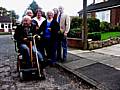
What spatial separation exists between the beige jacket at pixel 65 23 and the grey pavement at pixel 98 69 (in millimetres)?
1188

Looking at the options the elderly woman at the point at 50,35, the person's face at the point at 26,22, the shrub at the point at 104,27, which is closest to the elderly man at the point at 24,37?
the person's face at the point at 26,22

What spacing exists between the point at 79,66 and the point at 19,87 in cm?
265

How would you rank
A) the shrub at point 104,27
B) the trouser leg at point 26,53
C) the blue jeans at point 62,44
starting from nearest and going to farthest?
1. the trouser leg at point 26,53
2. the blue jeans at point 62,44
3. the shrub at point 104,27

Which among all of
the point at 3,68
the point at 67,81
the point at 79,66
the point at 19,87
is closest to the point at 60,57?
the point at 79,66

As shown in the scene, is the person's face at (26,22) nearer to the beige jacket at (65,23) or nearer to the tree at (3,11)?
the beige jacket at (65,23)

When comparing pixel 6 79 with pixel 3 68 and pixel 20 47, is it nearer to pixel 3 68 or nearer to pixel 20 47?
pixel 20 47

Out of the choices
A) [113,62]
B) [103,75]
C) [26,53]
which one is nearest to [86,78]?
[103,75]

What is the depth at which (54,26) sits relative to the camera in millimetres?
8484

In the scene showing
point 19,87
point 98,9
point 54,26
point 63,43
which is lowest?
point 19,87

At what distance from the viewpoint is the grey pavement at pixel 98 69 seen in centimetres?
633

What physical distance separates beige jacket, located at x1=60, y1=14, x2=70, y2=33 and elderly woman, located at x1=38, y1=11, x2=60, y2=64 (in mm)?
372

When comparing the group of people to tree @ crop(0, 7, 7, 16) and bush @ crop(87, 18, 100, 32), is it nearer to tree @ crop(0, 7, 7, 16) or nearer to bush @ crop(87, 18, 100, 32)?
bush @ crop(87, 18, 100, 32)

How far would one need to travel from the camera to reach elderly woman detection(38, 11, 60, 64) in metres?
8.32

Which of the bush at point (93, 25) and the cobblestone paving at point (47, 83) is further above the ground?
the bush at point (93, 25)
